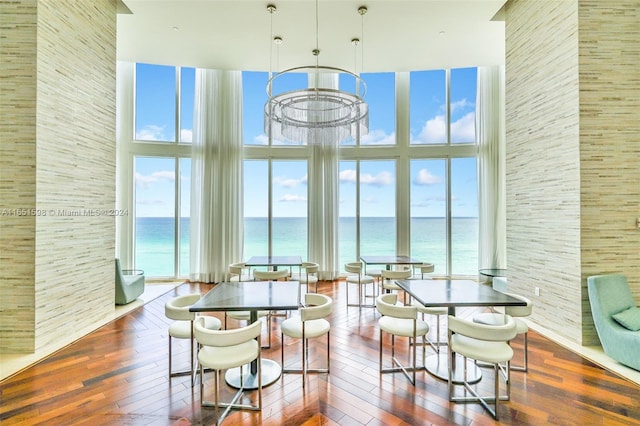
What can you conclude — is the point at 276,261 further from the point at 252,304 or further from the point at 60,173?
the point at 60,173

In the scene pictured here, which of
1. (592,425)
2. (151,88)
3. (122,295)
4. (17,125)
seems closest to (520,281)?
(592,425)

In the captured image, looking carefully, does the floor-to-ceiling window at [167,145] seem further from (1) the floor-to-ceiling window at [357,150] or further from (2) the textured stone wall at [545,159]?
(2) the textured stone wall at [545,159]

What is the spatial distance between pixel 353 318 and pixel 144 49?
19.8ft

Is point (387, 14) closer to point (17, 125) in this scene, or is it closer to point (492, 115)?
point (492, 115)

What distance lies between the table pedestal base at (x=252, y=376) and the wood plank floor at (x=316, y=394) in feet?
0.31

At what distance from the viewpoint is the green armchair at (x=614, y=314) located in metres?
2.69

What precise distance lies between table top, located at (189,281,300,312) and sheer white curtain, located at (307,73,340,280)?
Result: 347 cm

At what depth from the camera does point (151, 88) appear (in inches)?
291

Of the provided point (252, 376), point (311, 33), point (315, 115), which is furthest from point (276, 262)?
point (311, 33)

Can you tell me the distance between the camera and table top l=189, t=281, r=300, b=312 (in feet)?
8.02

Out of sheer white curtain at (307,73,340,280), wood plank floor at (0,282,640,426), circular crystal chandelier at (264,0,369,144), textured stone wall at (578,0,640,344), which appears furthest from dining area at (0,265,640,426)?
sheer white curtain at (307,73,340,280)

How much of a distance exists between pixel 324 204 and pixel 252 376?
4.48m

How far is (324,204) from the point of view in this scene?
6703 millimetres

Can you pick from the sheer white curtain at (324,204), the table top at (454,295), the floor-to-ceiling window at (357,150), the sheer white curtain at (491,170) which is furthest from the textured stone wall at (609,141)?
the sheer white curtain at (324,204)
